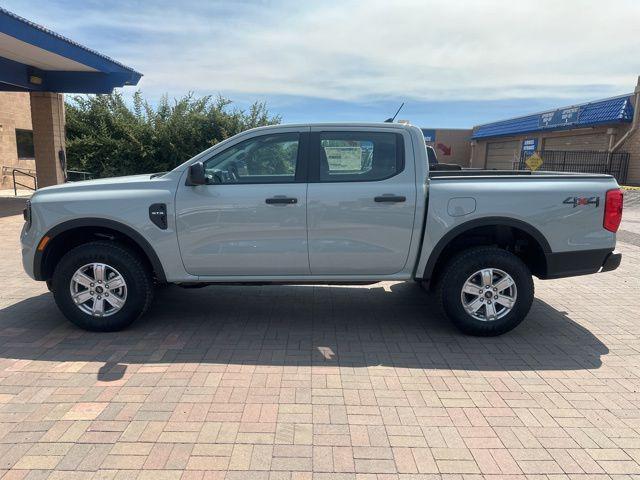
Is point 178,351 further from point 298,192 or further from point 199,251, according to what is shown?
point 298,192

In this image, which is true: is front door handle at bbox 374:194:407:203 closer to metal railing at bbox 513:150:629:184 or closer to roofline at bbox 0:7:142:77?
roofline at bbox 0:7:142:77

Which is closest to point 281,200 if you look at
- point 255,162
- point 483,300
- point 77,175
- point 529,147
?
point 255,162

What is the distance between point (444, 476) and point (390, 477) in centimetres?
29

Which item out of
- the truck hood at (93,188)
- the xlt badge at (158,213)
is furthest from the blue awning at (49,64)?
the xlt badge at (158,213)

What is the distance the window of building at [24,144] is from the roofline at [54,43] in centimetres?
799

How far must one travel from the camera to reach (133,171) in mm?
17562

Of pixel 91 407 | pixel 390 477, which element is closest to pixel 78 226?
pixel 91 407

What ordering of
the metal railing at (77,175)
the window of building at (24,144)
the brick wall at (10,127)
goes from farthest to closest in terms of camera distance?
1. the window of building at (24,144)
2. the brick wall at (10,127)
3. the metal railing at (77,175)

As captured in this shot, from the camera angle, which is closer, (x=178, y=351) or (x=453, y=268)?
(x=178, y=351)

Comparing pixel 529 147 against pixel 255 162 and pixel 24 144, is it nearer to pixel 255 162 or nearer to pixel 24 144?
pixel 24 144

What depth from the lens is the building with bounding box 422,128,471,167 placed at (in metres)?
42.6

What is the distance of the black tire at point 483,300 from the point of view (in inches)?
173

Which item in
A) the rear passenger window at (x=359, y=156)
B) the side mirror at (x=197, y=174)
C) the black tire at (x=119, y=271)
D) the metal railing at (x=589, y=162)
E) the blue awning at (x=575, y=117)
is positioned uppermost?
the blue awning at (x=575, y=117)

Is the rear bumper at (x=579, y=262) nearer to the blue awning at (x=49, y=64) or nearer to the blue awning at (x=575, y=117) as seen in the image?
the blue awning at (x=49, y=64)
